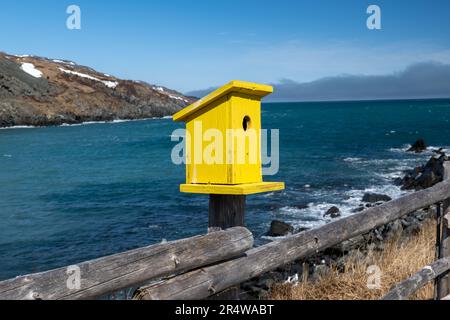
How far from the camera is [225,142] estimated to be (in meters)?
3.26

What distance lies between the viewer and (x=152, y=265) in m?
2.80

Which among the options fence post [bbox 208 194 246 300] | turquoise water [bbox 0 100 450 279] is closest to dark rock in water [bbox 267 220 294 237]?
turquoise water [bbox 0 100 450 279]

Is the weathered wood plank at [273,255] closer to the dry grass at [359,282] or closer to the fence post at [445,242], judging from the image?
the fence post at [445,242]

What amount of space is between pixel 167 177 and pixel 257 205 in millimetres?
11172

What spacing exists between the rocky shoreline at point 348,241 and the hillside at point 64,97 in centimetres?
7156

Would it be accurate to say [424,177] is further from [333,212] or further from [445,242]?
[445,242]

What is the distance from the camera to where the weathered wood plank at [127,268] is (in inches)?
90.3

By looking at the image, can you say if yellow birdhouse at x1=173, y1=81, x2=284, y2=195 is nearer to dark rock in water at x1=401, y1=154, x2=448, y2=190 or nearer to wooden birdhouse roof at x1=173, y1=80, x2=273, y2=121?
wooden birdhouse roof at x1=173, y1=80, x2=273, y2=121

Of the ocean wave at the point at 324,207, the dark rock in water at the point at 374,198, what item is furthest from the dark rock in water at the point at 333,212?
the dark rock in water at the point at 374,198

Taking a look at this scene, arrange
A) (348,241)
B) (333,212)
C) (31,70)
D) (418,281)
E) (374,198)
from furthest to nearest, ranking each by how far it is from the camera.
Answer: (31,70), (374,198), (333,212), (348,241), (418,281)

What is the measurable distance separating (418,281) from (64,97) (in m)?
97.6

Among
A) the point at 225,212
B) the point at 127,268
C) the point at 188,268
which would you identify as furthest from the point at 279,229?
the point at 127,268

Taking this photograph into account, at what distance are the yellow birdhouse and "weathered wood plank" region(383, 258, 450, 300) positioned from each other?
1.60 meters
